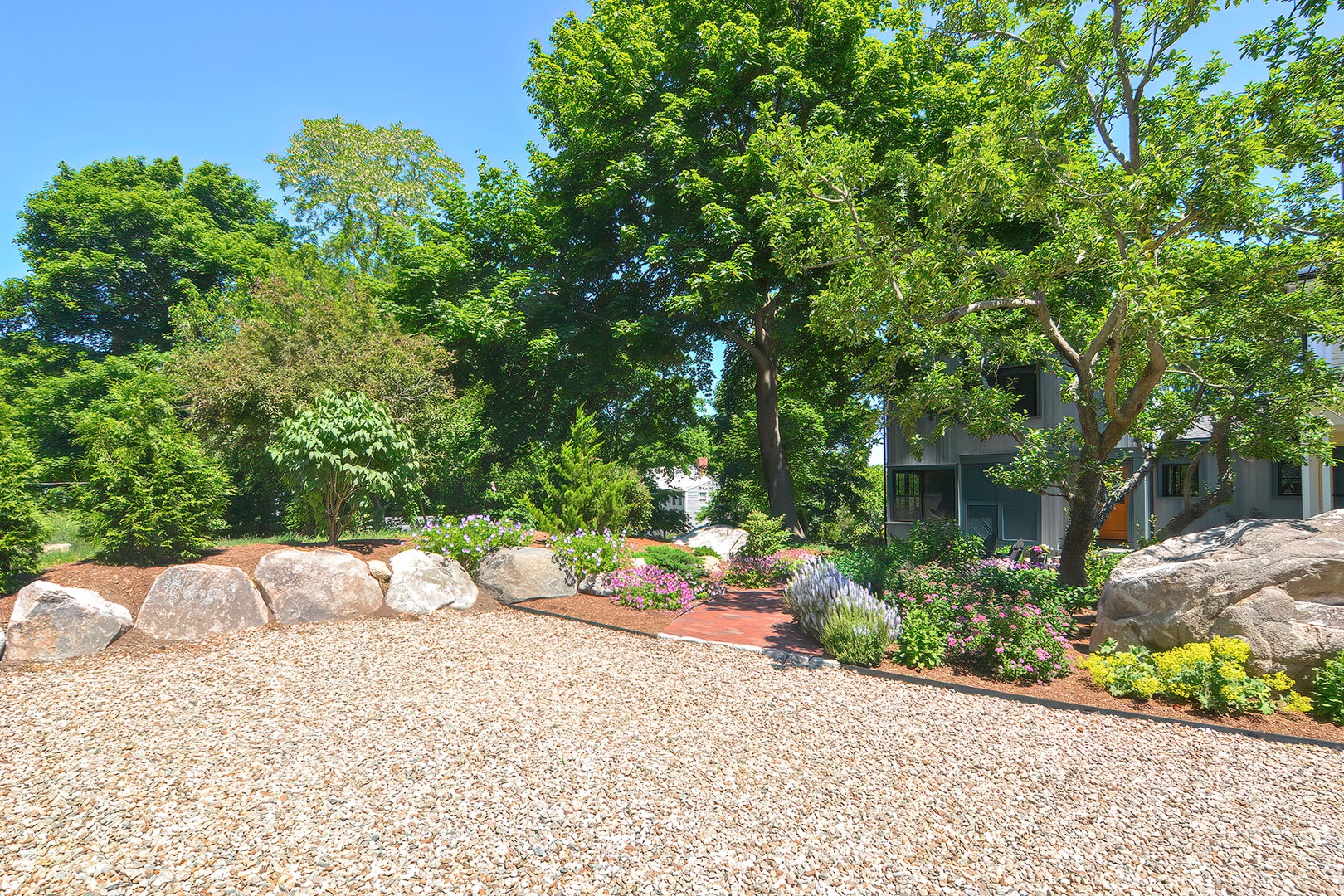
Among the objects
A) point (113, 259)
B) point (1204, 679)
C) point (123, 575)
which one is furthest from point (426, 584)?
point (113, 259)

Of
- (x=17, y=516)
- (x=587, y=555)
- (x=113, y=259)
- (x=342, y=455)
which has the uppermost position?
(x=113, y=259)

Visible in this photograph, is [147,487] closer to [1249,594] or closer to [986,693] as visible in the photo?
[986,693]

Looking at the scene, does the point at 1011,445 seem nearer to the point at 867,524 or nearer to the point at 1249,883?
the point at 867,524

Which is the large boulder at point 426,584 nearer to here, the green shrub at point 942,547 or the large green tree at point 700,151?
the green shrub at point 942,547

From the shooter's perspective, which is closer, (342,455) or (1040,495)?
(342,455)

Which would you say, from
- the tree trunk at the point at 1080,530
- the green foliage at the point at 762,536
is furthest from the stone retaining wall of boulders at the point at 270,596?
the tree trunk at the point at 1080,530

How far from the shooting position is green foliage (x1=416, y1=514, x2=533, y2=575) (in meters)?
9.16

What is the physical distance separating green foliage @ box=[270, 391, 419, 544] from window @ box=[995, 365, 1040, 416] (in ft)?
44.5

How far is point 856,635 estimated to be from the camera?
617 centimetres

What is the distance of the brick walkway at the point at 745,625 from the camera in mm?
6898

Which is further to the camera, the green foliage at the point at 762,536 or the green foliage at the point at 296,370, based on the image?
the green foliage at the point at 296,370

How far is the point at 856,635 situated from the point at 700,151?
40.9 feet

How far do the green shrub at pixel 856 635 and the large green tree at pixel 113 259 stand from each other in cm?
2466

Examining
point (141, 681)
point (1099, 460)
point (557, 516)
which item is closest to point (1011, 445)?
point (1099, 460)
